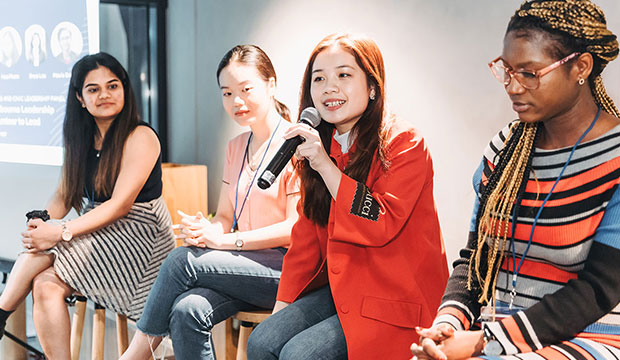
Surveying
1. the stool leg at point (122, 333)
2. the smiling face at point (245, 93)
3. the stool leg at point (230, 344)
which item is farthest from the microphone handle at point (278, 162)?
the stool leg at point (122, 333)

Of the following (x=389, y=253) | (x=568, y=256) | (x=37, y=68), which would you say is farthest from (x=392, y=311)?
(x=37, y=68)

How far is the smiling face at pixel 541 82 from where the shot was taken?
1.35m

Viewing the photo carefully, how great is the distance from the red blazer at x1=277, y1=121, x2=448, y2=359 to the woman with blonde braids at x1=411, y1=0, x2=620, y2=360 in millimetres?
290

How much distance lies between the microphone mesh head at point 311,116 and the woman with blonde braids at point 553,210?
62 cm

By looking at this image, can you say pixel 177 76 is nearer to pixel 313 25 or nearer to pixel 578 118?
pixel 313 25

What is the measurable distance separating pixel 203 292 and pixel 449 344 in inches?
42.6

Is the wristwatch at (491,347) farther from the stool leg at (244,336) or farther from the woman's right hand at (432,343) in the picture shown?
the stool leg at (244,336)

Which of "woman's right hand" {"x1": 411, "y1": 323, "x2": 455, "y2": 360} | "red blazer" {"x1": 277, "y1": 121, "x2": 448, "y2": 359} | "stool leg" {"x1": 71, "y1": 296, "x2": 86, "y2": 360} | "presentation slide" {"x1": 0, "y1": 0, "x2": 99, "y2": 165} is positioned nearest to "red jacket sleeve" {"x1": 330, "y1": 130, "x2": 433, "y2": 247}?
"red blazer" {"x1": 277, "y1": 121, "x2": 448, "y2": 359}

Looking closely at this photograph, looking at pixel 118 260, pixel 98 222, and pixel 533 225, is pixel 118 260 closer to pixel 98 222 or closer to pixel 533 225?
pixel 98 222

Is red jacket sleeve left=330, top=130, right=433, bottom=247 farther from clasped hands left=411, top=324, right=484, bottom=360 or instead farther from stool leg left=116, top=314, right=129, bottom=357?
stool leg left=116, top=314, right=129, bottom=357

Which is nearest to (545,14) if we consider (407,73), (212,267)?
(407,73)

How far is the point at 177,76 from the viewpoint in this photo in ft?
13.1

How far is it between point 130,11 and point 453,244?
→ 102 inches

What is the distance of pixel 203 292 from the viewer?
2.20 m
